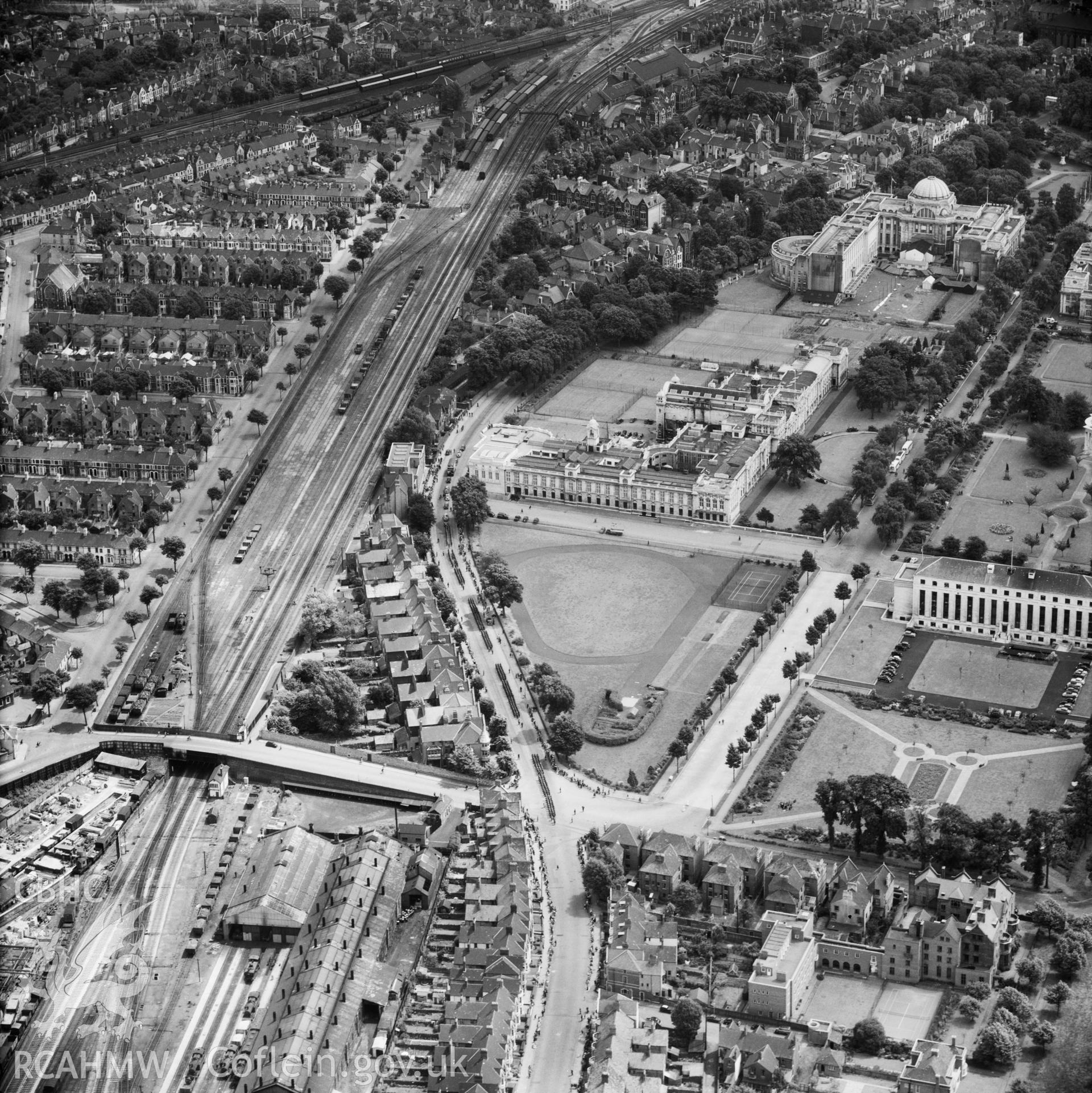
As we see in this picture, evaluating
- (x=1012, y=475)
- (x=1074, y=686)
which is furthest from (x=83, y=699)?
(x=1012, y=475)

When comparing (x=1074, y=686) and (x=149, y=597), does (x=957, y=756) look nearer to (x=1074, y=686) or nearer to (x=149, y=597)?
(x=1074, y=686)

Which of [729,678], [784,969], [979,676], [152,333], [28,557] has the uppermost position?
[784,969]

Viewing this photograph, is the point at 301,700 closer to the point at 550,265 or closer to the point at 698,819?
the point at 698,819

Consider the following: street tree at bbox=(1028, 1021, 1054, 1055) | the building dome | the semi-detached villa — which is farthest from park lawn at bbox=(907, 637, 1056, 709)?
the building dome

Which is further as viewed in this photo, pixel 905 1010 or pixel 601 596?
pixel 601 596

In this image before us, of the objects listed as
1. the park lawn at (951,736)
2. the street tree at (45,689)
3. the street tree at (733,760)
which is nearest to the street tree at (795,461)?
the park lawn at (951,736)

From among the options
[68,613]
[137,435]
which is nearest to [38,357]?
[137,435]
